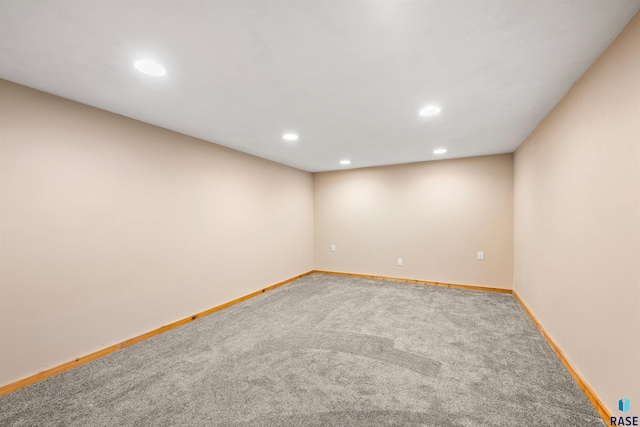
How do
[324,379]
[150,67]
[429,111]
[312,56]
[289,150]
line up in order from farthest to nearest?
[289,150], [429,111], [324,379], [150,67], [312,56]

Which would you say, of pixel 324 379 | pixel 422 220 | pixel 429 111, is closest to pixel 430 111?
pixel 429 111

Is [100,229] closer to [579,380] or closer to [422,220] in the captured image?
[579,380]

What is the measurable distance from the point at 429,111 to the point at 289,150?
2.13m

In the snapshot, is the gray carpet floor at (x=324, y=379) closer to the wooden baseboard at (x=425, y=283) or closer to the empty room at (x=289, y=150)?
the empty room at (x=289, y=150)

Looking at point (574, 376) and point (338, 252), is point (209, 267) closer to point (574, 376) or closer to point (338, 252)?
point (338, 252)

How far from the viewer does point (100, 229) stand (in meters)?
2.58

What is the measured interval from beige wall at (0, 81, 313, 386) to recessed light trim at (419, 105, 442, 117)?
9.07ft

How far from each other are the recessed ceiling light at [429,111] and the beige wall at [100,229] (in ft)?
9.07

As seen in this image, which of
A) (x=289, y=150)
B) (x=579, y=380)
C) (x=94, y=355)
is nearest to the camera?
(x=579, y=380)

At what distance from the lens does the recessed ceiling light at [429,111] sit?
253 centimetres

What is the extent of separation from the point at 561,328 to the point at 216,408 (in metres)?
2.90

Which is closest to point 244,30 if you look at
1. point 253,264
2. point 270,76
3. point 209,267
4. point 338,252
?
point 270,76

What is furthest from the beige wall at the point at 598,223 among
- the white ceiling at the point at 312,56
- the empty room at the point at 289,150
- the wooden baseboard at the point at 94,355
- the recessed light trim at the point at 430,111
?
the wooden baseboard at the point at 94,355

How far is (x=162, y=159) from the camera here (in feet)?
10.4
